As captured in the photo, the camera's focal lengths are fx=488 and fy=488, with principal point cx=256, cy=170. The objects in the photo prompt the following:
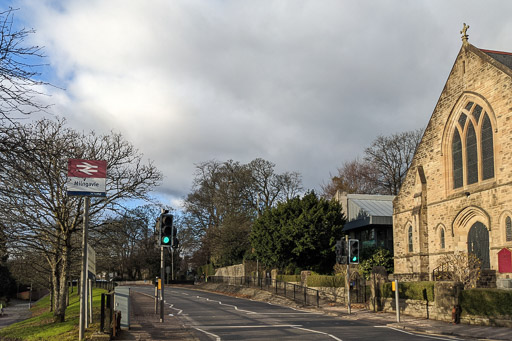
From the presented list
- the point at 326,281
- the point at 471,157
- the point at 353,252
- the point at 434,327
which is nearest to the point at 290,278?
the point at 326,281

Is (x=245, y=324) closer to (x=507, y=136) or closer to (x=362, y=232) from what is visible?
(x=507, y=136)

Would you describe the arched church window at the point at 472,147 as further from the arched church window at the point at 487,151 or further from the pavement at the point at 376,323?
the pavement at the point at 376,323

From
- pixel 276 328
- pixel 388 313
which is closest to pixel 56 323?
pixel 276 328

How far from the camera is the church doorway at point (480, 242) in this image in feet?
91.2

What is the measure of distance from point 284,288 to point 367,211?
1588cm

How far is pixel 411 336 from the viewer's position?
16.1 meters

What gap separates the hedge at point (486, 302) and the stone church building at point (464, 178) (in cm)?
606

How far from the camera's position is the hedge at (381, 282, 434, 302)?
22.2m

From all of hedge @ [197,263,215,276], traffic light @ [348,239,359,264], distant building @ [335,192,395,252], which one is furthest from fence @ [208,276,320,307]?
hedge @ [197,263,215,276]

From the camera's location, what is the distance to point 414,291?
23.2m

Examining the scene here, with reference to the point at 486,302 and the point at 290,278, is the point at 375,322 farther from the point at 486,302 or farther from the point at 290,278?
the point at 290,278

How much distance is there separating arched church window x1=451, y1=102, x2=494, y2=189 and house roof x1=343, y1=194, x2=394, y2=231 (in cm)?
1394

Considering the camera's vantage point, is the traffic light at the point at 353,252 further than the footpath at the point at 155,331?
Yes

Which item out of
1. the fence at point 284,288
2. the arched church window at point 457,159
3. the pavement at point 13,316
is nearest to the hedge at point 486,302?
the fence at point 284,288
